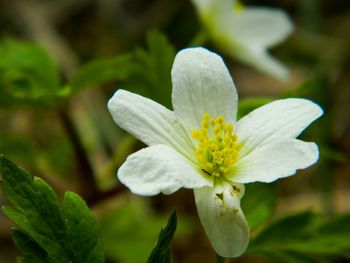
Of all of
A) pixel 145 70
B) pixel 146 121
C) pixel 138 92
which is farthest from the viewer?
pixel 138 92

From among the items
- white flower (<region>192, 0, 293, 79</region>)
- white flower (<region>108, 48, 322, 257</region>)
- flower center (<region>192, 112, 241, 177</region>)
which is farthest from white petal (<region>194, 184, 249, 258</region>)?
white flower (<region>192, 0, 293, 79</region>)

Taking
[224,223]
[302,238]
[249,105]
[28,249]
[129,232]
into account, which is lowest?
[129,232]

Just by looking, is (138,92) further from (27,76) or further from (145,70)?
(27,76)

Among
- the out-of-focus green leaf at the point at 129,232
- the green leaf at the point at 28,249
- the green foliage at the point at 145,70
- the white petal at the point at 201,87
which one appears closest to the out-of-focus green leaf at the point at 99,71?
the green foliage at the point at 145,70

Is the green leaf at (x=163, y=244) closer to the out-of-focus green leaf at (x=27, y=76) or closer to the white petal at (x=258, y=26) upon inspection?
the out-of-focus green leaf at (x=27, y=76)

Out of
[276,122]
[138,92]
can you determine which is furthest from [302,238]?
[138,92]

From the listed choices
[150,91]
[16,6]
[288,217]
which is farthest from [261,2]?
[288,217]
